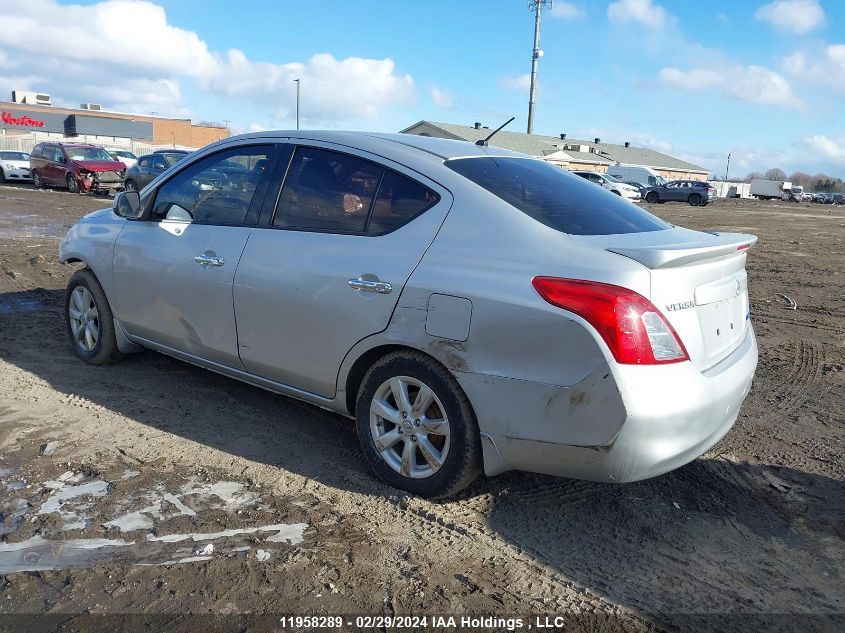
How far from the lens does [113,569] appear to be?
9.13 feet

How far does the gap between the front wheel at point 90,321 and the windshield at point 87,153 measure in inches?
811

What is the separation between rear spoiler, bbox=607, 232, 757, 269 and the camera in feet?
9.32

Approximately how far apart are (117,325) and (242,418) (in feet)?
4.44

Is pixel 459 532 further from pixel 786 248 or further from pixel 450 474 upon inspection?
pixel 786 248

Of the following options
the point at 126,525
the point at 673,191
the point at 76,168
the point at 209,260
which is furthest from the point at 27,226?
the point at 673,191

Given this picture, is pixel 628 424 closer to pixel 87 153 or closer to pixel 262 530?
pixel 262 530

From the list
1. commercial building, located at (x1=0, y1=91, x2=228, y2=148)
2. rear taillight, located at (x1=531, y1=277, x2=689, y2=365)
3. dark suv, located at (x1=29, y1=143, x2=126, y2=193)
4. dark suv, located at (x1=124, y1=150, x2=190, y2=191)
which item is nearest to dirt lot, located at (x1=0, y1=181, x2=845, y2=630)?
rear taillight, located at (x1=531, y1=277, x2=689, y2=365)

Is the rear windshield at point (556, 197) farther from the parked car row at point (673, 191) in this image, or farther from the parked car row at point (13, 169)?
the parked car row at point (673, 191)

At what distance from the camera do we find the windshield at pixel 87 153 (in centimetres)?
2333

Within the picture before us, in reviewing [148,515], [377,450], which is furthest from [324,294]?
[148,515]

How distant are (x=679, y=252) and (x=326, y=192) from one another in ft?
6.15

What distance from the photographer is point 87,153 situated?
77.8ft

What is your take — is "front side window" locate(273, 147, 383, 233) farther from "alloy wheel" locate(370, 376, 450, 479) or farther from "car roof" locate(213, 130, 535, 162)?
"alloy wheel" locate(370, 376, 450, 479)

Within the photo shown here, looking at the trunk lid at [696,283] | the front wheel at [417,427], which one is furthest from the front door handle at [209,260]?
the trunk lid at [696,283]
